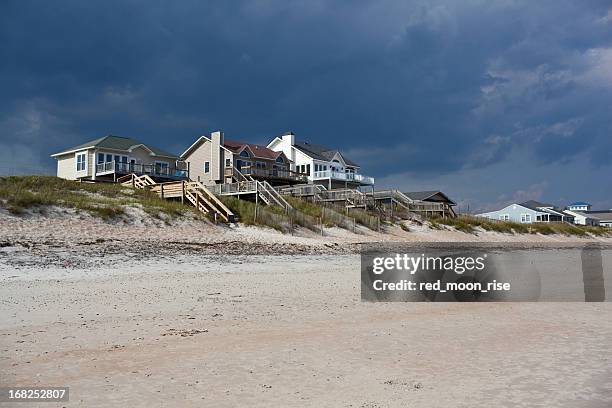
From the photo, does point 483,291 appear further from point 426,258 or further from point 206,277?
point 206,277

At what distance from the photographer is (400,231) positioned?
1423 inches

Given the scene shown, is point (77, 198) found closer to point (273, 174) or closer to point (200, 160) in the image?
point (200, 160)

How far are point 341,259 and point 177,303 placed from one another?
36.5ft

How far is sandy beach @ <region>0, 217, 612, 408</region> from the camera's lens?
18.8 feet

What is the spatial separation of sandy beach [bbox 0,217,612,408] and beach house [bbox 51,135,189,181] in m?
27.3

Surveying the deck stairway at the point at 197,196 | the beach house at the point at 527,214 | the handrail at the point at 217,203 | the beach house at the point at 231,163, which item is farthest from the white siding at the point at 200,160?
the beach house at the point at 527,214

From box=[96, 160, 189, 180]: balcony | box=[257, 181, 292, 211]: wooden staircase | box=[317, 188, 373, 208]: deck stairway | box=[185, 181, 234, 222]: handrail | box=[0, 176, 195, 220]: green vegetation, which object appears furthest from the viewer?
box=[96, 160, 189, 180]: balcony

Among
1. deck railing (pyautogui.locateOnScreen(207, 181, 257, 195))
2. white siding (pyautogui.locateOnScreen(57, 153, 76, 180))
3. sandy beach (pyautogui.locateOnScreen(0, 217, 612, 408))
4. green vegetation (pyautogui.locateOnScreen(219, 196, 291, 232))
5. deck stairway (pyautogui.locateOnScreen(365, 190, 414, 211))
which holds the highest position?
white siding (pyautogui.locateOnScreen(57, 153, 76, 180))

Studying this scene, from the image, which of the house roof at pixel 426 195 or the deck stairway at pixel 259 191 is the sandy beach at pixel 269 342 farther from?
the house roof at pixel 426 195

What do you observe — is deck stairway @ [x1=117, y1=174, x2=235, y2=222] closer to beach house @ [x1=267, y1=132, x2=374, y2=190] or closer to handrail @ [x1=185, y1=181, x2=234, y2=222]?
handrail @ [x1=185, y1=181, x2=234, y2=222]

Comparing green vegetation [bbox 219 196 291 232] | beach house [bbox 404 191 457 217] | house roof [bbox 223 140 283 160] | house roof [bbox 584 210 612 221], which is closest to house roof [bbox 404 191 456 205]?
beach house [bbox 404 191 457 217]

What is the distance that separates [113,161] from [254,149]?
640 inches

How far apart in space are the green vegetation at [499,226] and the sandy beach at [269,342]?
91.6ft

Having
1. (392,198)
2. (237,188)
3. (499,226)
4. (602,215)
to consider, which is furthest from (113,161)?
(602,215)
